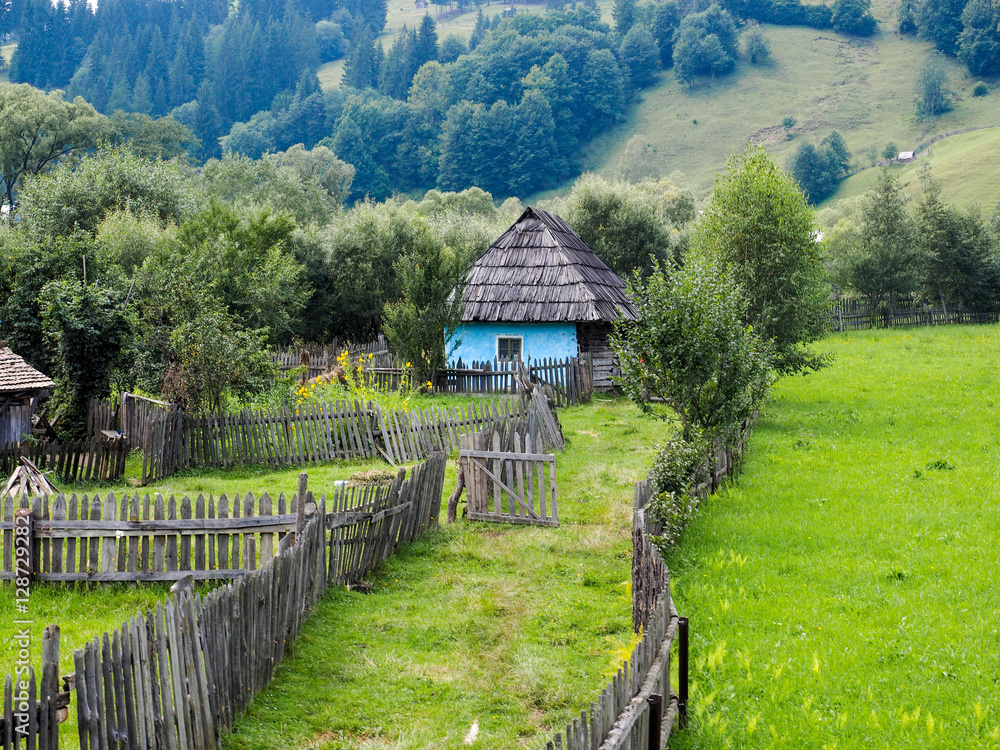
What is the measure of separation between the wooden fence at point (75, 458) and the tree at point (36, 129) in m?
48.6

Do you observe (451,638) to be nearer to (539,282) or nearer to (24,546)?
(24,546)

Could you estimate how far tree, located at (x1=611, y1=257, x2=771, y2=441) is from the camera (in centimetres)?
1231

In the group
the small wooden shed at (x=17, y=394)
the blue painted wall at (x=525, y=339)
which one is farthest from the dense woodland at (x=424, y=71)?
the small wooden shed at (x=17, y=394)

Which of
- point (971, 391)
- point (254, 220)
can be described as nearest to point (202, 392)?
point (254, 220)

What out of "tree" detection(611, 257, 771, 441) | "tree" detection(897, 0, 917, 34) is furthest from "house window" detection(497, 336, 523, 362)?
"tree" detection(897, 0, 917, 34)

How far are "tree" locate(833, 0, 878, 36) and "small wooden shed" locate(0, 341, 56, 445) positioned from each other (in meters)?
145

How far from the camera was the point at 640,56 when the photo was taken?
13188 centimetres

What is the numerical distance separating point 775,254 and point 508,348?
9373 mm

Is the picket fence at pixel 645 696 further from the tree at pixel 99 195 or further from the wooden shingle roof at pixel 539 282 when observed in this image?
the tree at pixel 99 195

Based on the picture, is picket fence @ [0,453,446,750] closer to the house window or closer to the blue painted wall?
the blue painted wall

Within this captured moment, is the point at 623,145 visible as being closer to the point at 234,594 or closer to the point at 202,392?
the point at 202,392

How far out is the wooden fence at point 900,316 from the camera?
46.8 m

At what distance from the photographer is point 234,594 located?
6.21 metres

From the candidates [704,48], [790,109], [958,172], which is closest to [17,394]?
[958,172]
